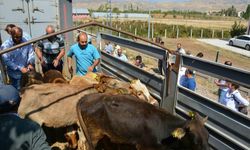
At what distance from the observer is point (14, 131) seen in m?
2.45

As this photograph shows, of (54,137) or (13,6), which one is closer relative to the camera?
(54,137)

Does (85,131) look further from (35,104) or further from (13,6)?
(13,6)

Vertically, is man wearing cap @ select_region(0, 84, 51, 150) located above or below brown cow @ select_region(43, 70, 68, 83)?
above

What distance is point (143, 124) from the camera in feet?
14.2

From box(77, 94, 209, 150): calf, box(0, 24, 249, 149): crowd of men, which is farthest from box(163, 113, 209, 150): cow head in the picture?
box(0, 24, 249, 149): crowd of men

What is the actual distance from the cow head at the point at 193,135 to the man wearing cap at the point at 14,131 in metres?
1.82

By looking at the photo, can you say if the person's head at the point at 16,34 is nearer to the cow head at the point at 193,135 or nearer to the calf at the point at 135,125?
the calf at the point at 135,125

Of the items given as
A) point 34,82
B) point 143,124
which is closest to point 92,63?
A: point 34,82

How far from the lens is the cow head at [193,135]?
12.0 feet

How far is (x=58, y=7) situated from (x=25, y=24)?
142 centimetres

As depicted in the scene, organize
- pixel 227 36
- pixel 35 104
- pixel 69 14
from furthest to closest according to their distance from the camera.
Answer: pixel 227 36 < pixel 69 14 < pixel 35 104

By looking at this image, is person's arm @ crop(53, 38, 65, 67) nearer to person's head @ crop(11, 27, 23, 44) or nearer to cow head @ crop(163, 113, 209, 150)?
person's head @ crop(11, 27, 23, 44)

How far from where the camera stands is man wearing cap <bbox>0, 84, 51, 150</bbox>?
8.02 feet

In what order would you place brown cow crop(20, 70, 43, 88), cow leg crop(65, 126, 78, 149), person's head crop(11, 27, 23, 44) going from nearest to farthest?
1. cow leg crop(65, 126, 78, 149)
2. brown cow crop(20, 70, 43, 88)
3. person's head crop(11, 27, 23, 44)
